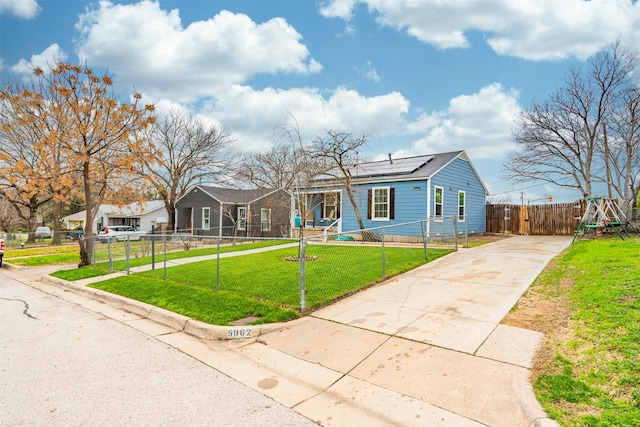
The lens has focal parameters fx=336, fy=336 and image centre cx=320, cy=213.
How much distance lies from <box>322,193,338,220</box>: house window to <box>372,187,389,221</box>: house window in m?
2.16

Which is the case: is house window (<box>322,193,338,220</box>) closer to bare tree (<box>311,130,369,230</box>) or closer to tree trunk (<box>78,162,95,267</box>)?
bare tree (<box>311,130,369,230</box>)

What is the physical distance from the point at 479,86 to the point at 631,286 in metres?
13.3

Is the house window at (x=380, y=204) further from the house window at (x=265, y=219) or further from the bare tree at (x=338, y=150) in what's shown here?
the house window at (x=265, y=219)

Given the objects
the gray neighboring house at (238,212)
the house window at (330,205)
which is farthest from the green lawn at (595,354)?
the gray neighboring house at (238,212)

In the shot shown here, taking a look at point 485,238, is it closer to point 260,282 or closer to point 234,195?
point 260,282

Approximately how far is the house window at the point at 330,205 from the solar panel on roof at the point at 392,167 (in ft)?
5.44

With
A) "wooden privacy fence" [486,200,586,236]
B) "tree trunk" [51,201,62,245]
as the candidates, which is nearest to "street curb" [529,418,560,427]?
"wooden privacy fence" [486,200,586,236]

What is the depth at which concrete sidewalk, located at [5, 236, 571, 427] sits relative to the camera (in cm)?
292

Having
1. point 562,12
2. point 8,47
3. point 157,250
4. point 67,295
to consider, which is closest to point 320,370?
point 67,295

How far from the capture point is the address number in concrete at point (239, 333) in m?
4.93

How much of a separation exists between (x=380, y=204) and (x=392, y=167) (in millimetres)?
2776

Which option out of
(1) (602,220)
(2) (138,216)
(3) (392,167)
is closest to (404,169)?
(3) (392,167)

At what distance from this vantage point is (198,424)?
2789 millimetres

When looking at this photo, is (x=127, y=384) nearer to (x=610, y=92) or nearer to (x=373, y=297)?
(x=373, y=297)
